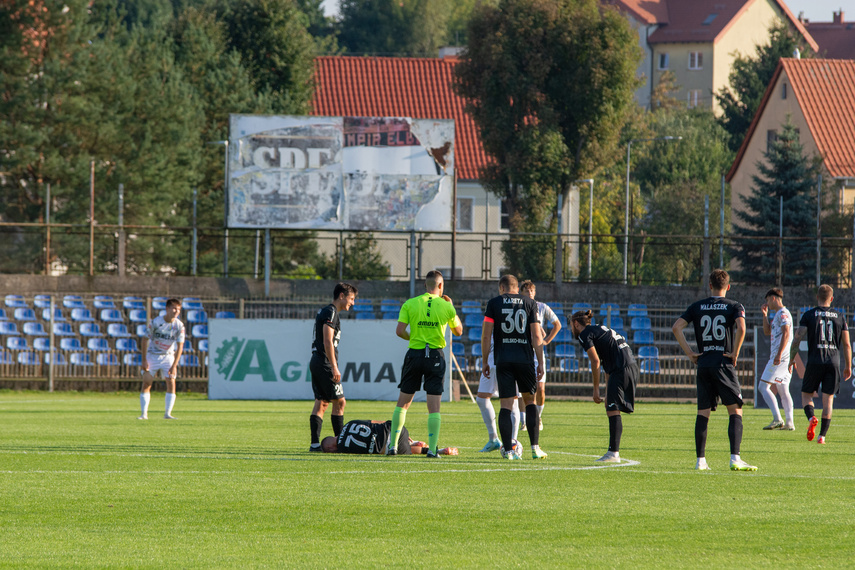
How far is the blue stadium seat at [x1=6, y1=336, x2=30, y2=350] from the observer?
27719 mm

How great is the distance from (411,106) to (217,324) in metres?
31.4

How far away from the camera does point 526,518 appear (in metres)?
8.18

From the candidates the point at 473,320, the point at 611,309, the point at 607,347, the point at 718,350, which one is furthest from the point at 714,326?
the point at 473,320

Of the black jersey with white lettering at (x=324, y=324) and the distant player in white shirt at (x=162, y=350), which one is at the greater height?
the black jersey with white lettering at (x=324, y=324)

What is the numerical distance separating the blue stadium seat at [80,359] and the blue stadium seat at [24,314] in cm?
196

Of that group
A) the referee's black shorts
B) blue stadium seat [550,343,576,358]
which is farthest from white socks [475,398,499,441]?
blue stadium seat [550,343,576,358]

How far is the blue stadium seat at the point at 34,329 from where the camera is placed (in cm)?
2784

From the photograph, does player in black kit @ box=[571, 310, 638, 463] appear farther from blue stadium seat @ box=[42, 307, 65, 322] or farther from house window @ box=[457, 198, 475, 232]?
house window @ box=[457, 198, 475, 232]

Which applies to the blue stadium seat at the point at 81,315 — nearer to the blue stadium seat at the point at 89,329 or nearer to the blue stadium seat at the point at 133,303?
the blue stadium seat at the point at 89,329

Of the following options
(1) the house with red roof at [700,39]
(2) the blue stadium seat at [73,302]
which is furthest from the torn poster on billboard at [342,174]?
(1) the house with red roof at [700,39]

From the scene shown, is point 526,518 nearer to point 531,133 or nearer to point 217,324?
point 217,324

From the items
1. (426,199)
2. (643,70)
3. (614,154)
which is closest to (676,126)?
(643,70)

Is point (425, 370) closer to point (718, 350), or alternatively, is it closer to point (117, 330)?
point (718, 350)

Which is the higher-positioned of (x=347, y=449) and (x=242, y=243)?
(x=242, y=243)
